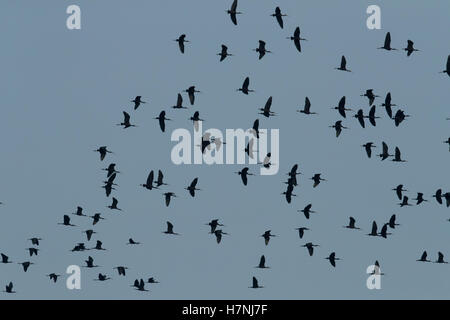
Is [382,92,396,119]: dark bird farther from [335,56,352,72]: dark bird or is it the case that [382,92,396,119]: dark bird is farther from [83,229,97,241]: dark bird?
[83,229,97,241]: dark bird

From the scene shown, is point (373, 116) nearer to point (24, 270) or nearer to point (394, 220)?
point (394, 220)

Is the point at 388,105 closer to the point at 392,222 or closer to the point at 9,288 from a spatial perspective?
the point at 392,222

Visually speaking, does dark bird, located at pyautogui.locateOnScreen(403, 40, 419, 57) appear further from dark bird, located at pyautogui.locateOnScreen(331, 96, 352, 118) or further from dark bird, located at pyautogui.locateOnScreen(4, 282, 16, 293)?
dark bird, located at pyautogui.locateOnScreen(4, 282, 16, 293)

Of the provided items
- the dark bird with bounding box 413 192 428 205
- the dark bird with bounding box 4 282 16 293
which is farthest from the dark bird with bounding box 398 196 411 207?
the dark bird with bounding box 4 282 16 293

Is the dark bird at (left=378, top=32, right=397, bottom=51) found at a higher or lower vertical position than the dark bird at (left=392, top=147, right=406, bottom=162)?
higher

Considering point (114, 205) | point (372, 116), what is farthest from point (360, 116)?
point (114, 205)

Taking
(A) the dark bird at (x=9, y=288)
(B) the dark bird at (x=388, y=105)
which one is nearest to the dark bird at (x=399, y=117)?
(B) the dark bird at (x=388, y=105)

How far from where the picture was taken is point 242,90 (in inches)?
3812

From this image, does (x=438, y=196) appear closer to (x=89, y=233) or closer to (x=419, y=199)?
(x=419, y=199)

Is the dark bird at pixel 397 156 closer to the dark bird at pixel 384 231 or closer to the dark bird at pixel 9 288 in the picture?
the dark bird at pixel 384 231

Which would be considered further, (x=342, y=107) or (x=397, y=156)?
(x=397, y=156)

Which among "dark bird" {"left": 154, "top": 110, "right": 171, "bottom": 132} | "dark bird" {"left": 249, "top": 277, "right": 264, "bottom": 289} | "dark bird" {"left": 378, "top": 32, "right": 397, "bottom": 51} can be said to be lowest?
"dark bird" {"left": 249, "top": 277, "right": 264, "bottom": 289}

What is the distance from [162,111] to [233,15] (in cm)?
735

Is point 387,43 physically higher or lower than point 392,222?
→ higher
